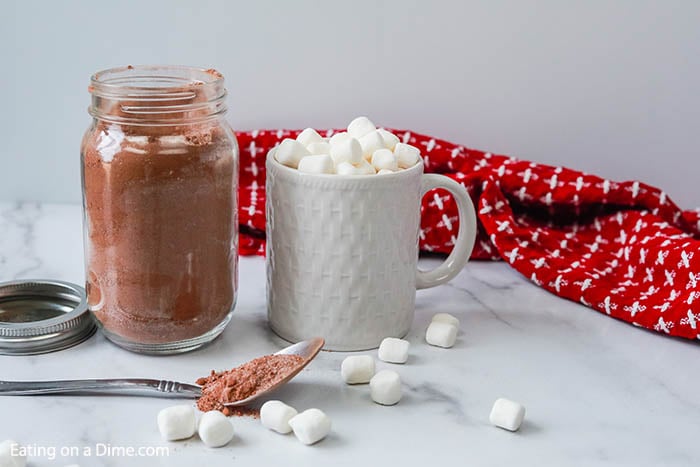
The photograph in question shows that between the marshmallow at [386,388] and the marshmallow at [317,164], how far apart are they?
24 cm

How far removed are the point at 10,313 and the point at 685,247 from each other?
2.89ft

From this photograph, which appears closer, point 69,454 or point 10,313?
point 69,454

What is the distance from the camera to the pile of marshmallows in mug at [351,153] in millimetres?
1063

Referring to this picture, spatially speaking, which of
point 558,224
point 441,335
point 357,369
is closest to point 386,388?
point 357,369

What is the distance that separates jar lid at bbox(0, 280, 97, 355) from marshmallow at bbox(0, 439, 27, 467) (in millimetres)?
247

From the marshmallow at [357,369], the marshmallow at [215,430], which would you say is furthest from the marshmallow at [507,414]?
the marshmallow at [215,430]

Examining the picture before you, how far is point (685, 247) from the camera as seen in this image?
4.20 feet

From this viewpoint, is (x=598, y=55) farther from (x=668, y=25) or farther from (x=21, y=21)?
(x=21, y=21)

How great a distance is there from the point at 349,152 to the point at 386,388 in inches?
10.6

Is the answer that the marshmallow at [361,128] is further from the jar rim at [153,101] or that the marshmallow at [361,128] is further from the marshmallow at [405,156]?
the jar rim at [153,101]

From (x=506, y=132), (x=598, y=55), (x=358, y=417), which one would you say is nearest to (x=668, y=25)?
(x=598, y=55)

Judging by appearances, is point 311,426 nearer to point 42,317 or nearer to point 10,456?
point 10,456

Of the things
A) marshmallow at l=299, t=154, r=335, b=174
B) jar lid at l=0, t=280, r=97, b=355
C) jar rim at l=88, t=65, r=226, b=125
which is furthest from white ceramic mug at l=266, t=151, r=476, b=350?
jar lid at l=0, t=280, r=97, b=355

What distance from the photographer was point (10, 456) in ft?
2.71
